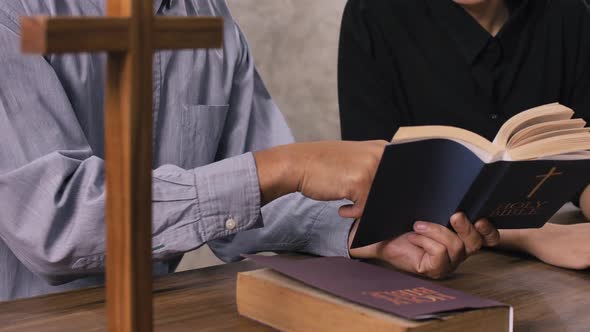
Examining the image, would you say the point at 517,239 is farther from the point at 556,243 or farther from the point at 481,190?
the point at 481,190

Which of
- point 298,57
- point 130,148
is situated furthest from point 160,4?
point 298,57

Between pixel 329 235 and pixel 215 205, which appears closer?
pixel 215 205

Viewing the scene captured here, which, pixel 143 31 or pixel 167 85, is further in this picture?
pixel 167 85

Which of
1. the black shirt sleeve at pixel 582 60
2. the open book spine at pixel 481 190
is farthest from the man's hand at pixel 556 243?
the black shirt sleeve at pixel 582 60

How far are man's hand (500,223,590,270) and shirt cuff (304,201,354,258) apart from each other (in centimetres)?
27

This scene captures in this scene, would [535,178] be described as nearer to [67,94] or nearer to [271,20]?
[67,94]

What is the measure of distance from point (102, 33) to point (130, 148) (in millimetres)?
83

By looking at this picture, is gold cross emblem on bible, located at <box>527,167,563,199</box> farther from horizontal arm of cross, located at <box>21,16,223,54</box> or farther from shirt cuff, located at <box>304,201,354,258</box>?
horizontal arm of cross, located at <box>21,16,223,54</box>

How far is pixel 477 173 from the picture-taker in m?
1.00

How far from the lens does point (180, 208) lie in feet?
3.42

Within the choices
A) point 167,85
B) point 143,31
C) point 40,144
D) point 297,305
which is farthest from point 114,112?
point 167,85

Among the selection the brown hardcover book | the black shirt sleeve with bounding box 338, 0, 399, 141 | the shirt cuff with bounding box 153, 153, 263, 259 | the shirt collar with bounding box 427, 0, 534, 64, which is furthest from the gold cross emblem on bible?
the shirt collar with bounding box 427, 0, 534, 64

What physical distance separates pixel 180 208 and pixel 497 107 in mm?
1246

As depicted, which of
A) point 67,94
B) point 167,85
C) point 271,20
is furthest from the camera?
point 271,20
